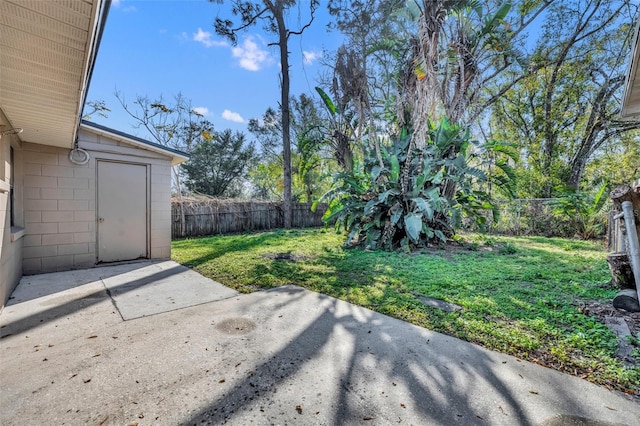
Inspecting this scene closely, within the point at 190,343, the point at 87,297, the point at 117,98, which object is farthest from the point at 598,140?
the point at 117,98

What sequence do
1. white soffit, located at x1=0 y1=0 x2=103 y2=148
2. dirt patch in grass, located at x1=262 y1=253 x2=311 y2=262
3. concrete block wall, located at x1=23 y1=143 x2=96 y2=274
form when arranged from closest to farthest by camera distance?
white soffit, located at x1=0 y1=0 x2=103 y2=148 → concrete block wall, located at x1=23 y1=143 x2=96 y2=274 → dirt patch in grass, located at x1=262 y1=253 x2=311 y2=262

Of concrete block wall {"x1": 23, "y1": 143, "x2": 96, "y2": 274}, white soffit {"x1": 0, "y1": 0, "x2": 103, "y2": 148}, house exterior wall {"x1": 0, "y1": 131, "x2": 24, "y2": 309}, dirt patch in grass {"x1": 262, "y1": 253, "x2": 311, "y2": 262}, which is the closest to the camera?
white soffit {"x1": 0, "y1": 0, "x2": 103, "y2": 148}

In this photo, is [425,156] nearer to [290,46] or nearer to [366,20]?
[366,20]

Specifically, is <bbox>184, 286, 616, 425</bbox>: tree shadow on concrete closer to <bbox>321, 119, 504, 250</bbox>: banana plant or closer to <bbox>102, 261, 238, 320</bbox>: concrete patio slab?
<bbox>102, 261, 238, 320</bbox>: concrete patio slab

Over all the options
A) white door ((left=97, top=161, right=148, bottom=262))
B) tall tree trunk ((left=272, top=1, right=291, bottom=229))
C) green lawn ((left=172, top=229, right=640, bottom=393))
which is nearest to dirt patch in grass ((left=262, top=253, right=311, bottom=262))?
green lawn ((left=172, top=229, right=640, bottom=393))

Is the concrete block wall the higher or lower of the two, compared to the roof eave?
lower

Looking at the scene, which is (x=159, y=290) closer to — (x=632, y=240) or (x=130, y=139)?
(x=130, y=139)

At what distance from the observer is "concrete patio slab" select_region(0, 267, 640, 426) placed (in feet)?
4.71

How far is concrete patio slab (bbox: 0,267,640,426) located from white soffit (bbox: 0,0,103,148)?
2.21 metres

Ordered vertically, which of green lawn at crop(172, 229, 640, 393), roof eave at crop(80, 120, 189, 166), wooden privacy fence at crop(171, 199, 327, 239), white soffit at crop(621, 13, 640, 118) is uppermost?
white soffit at crop(621, 13, 640, 118)

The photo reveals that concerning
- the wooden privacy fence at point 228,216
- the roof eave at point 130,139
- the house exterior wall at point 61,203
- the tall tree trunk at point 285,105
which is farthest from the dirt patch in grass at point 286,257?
the tall tree trunk at point 285,105

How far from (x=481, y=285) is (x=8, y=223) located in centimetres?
598

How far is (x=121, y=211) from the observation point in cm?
521

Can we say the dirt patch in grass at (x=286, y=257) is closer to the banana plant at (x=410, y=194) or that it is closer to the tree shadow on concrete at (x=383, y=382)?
the banana plant at (x=410, y=194)
